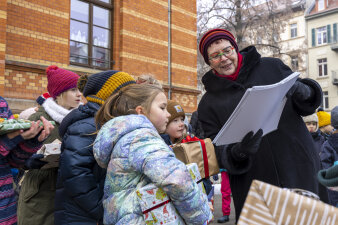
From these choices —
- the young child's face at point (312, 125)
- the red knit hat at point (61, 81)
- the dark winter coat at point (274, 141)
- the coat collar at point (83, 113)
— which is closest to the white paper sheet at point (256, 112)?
the dark winter coat at point (274, 141)

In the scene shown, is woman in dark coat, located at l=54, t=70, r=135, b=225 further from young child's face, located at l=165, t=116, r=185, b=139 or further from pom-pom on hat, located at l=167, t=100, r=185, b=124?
young child's face, located at l=165, t=116, r=185, b=139

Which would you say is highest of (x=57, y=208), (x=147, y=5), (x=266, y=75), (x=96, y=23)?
(x=147, y=5)

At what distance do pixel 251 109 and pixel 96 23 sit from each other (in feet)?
27.7

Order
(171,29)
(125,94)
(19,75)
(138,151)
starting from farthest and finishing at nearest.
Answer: (171,29), (19,75), (125,94), (138,151)

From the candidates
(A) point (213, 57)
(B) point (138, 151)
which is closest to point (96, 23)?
(A) point (213, 57)

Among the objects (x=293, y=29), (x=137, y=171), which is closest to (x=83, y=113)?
(x=137, y=171)

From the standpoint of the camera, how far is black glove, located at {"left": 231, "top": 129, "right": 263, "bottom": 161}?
2.10m

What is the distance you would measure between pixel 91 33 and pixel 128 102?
25.0 ft

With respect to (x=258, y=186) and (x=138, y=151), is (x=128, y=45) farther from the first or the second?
(x=258, y=186)

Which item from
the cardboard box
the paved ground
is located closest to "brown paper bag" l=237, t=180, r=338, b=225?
the cardboard box

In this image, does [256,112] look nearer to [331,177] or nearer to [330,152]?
[331,177]

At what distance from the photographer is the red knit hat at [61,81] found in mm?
3633

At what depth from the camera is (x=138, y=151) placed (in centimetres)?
185

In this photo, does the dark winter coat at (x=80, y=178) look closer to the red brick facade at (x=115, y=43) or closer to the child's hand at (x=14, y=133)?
the child's hand at (x=14, y=133)
